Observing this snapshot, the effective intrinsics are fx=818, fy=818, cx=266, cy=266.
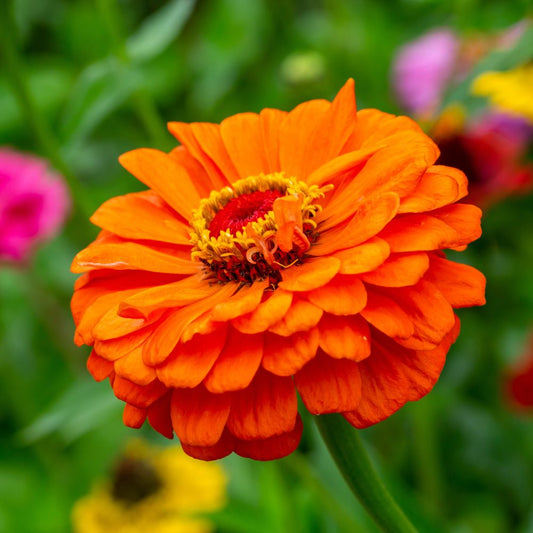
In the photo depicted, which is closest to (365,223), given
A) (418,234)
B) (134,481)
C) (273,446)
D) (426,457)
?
(418,234)

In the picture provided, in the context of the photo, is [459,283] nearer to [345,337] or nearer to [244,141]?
[345,337]

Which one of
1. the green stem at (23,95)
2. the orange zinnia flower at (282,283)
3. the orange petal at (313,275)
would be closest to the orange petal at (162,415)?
the orange zinnia flower at (282,283)

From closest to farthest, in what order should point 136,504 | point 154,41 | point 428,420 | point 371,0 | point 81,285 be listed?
point 81,285 → point 154,41 → point 428,420 → point 136,504 → point 371,0

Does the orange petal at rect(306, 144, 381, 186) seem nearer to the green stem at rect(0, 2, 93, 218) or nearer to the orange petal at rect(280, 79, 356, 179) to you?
the orange petal at rect(280, 79, 356, 179)

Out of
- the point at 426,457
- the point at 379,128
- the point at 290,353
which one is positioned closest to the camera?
→ the point at 290,353

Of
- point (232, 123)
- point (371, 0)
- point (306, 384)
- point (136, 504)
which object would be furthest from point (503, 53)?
point (371, 0)

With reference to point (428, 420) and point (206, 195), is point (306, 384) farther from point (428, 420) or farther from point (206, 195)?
point (428, 420)
